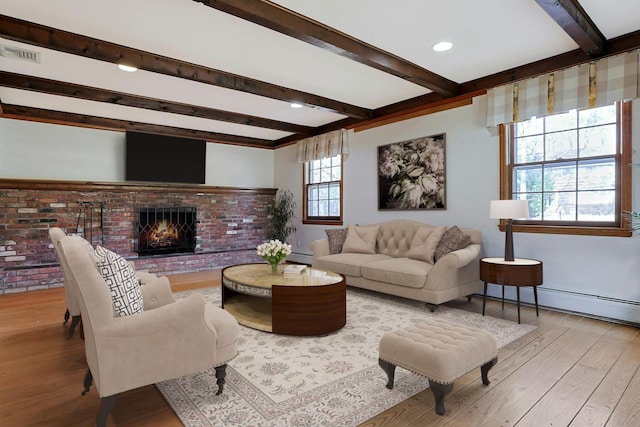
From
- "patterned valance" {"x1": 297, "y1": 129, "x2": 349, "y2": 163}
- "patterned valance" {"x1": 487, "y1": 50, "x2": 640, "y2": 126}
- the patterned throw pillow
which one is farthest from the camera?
"patterned valance" {"x1": 297, "y1": 129, "x2": 349, "y2": 163}

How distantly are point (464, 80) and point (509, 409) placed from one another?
3.65 metres

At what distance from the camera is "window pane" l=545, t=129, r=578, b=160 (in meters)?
3.66

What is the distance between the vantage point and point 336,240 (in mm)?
5219

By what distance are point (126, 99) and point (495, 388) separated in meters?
5.14

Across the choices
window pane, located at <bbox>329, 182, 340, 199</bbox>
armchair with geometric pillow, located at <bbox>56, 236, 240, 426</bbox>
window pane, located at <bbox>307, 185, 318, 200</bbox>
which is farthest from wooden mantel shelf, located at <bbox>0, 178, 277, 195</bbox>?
armchair with geometric pillow, located at <bbox>56, 236, 240, 426</bbox>

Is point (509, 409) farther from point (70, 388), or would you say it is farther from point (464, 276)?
point (70, 388)

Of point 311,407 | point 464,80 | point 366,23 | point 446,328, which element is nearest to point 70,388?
point 311,407

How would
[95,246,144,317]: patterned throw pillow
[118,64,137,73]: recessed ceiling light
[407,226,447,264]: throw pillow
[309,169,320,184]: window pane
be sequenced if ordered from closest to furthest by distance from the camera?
1. [95,246,144,317]: patterned throw pillow
2. [118,64,137,73]: recessed ceiling light
3. [407,226,447,264]: throw pillow
4. [309,169,320,184]: window pane

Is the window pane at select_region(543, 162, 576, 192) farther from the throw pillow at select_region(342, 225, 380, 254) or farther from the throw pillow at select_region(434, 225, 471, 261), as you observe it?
the throw pillow at select_region(342, 225, 380, 254)

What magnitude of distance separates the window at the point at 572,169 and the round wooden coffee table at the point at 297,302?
7.64ft

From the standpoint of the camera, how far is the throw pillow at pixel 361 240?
499 centimetres

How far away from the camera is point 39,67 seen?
378cm

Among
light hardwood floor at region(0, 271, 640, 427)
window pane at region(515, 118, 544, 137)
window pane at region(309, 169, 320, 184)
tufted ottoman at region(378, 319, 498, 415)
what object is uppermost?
window pane at region(515, 118, 544, 137)

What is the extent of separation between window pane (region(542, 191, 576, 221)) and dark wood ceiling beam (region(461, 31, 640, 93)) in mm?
1291
